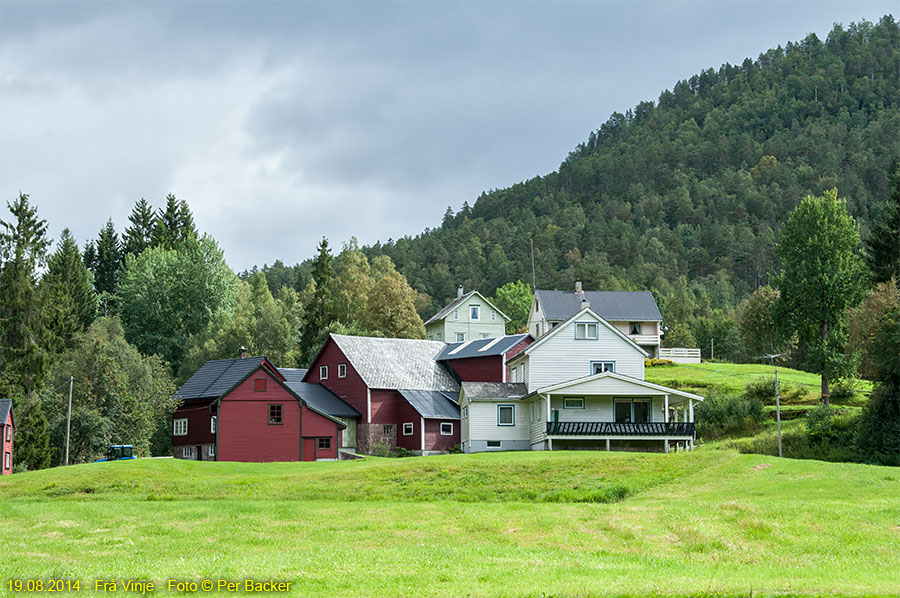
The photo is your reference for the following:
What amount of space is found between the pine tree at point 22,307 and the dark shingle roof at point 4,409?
4804 mm

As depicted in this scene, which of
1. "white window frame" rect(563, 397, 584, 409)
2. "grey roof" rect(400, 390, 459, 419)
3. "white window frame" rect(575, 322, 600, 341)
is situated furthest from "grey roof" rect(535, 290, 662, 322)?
"white window frame" rect(563, 397, 584, 409)

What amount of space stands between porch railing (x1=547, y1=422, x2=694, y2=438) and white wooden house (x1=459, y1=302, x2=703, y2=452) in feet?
0.17

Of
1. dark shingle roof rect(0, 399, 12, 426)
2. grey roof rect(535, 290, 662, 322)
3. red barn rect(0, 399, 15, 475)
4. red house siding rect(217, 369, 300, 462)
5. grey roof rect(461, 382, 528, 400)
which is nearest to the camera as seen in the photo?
red barn rect(0, 399, 15, 475)

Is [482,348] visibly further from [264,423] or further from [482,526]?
[482,526]

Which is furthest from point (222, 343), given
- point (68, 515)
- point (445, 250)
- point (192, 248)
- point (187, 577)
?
point (445, 250)

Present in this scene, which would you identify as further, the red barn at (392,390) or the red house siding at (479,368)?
the red house siding at (479,368)

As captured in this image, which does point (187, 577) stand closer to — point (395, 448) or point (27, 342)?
point (395, 448)

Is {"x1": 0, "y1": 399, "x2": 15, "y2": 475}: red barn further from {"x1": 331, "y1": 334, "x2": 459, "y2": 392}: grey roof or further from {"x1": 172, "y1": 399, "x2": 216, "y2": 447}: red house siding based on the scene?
{"x1": 331, "y1": 334, "x2": 459, "y2": 392}: grey roof

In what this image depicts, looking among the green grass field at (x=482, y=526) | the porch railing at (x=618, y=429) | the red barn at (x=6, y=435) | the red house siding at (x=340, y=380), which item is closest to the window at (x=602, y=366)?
the porch railing at (x=618, y=429)

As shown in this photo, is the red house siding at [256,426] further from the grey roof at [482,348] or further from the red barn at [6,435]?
the grey roof at [482,348]

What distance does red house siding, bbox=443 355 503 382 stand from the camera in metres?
64.1

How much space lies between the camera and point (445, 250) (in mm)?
170000

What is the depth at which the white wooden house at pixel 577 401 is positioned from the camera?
51188 millimetres

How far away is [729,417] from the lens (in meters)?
59.5
